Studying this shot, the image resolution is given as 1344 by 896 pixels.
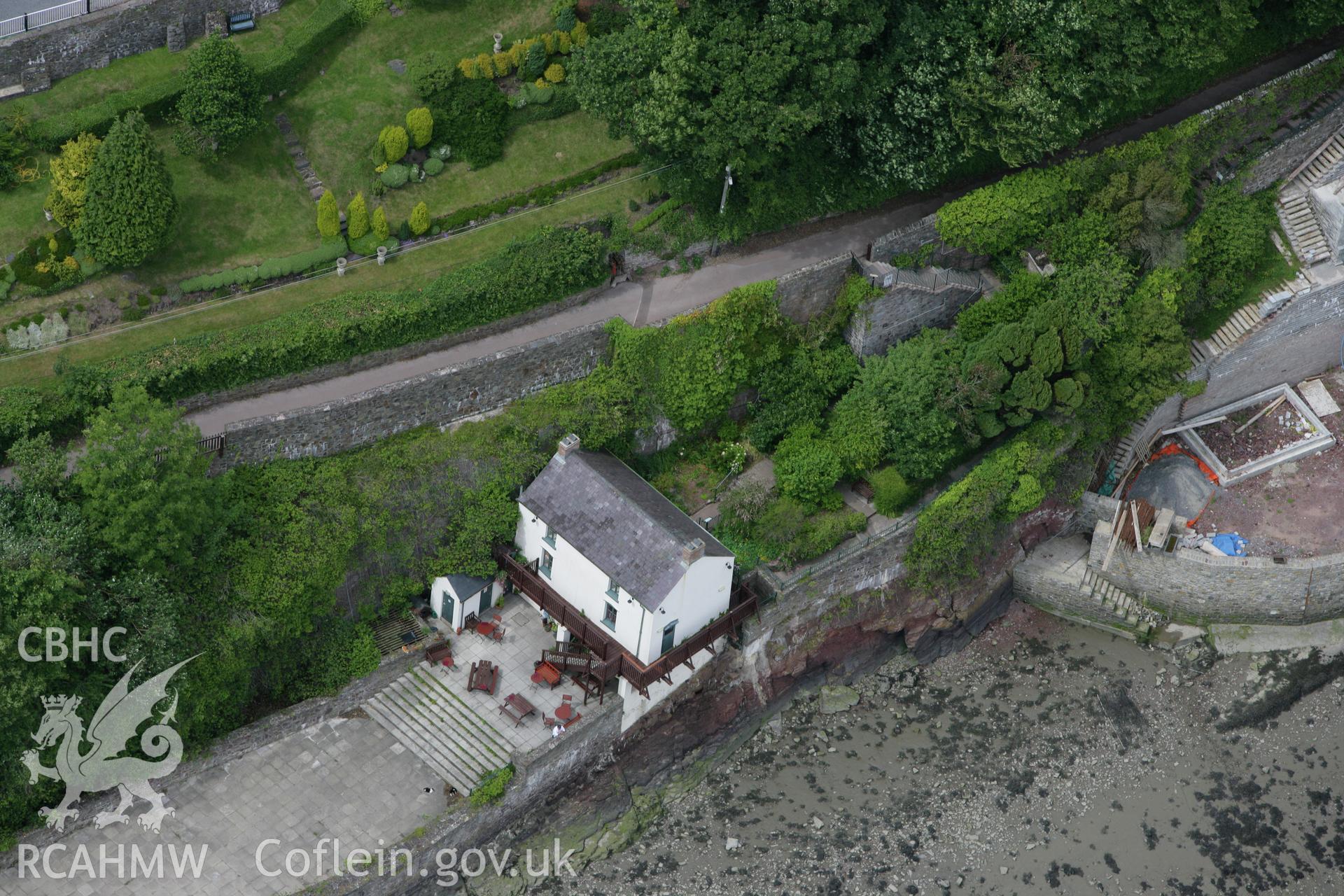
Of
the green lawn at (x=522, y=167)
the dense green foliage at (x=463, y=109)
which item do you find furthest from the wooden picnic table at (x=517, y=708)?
the dense green foliage at (x=463, y=109)

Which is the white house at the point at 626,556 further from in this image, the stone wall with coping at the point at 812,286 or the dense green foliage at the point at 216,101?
the dense green foliage at the point at 216,101

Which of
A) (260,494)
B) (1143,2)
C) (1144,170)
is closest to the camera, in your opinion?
(260,494)

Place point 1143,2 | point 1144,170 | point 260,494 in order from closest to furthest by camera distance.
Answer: point 260,494 → point 1143,2 → point 1144,170

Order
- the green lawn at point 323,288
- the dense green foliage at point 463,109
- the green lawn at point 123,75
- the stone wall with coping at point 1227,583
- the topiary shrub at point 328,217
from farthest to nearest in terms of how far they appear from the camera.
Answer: the stone wall with coping at point 1227,583
the dense green foliage at point 463,109
the topiary shrub at point 328,217
the green lawn at point 123,75
the green lawn at point 323,288

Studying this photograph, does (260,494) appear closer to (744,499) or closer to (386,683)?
(386,683)

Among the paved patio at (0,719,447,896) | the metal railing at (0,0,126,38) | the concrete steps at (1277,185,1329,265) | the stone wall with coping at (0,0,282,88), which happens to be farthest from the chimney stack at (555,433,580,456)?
the concrete steps at (1277,185,1329,265)

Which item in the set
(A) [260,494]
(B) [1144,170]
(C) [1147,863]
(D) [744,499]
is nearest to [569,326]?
(D) [744,499]

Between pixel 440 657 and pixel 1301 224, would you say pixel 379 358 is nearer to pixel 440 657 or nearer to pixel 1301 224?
pixel 440 657
